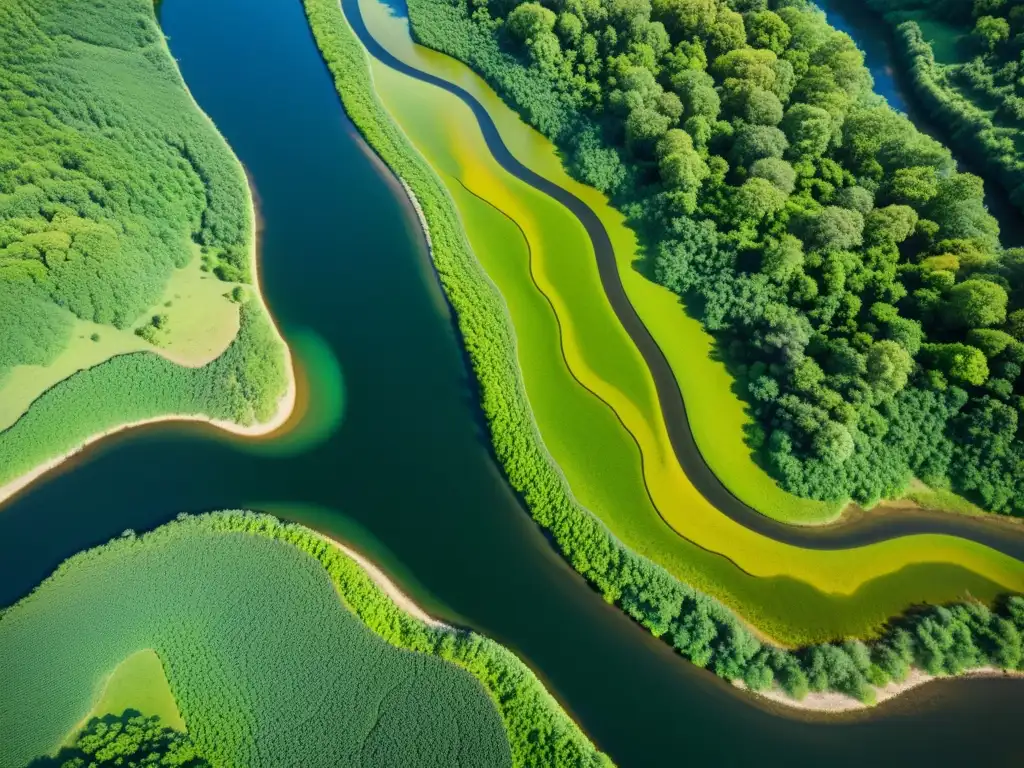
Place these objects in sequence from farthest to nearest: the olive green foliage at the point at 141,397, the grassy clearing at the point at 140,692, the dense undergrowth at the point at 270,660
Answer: the olive green foliage at the point at 141,397 → the grassy clearing at the point at 140,692 → the dense undergrowth at the point at 270,660

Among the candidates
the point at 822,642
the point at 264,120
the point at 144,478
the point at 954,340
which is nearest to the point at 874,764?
the point at 822,642

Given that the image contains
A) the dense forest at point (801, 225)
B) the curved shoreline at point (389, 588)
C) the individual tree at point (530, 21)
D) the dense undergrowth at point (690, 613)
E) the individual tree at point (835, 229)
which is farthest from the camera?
the individual tree at point (530, 21)

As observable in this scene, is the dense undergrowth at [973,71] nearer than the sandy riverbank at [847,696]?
No

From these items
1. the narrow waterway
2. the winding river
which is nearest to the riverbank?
the winding river

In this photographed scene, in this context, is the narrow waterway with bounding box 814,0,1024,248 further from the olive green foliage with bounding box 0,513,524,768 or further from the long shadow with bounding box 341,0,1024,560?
the olive green foliage with bounding box 0,513,524,768

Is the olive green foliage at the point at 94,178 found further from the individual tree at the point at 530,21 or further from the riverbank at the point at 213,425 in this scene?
the individual tree at the point at 530,21

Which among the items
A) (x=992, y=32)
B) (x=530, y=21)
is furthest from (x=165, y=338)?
(x=992, y=32)

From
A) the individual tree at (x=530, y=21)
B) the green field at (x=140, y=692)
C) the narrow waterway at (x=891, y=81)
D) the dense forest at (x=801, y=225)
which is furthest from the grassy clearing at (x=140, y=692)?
the narrow waterway at (x=891, y=81)

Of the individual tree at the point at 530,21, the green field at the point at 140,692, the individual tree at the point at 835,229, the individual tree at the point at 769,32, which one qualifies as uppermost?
the individual tree at the point at 769,32
